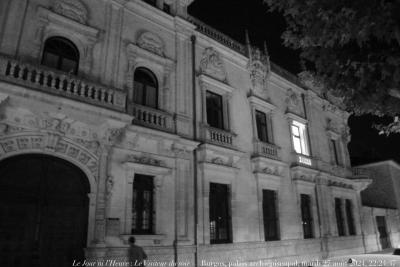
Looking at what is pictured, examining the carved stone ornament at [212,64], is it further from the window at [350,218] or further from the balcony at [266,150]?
the window at [350,218]

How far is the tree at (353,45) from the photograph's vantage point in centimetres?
595

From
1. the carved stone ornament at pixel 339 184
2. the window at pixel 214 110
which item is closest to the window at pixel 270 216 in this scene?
the window at pixel 214 110

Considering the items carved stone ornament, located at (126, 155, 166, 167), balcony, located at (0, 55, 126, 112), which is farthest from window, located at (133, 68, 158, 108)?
carved stone ornament, located at (126, 155, 166, 167)

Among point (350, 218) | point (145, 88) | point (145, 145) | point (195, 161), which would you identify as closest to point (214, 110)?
point (195, 161)

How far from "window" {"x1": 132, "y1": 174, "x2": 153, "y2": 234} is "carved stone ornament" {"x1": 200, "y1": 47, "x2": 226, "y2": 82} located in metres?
5.73

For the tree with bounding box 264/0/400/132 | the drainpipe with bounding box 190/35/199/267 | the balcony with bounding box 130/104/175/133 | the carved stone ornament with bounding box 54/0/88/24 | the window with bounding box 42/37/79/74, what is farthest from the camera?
the drainpipe with bounding box 190/35/199/267

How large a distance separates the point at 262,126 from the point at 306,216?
5.41m

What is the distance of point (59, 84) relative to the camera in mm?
8898

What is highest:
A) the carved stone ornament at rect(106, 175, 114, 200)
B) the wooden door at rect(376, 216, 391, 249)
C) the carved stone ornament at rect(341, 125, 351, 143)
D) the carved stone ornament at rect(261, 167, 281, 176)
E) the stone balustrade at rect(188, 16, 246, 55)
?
the stone balustrade at rect(188, 16, 246, 55)

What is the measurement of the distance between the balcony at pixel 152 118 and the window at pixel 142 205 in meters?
1.78

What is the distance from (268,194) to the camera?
49.3ft

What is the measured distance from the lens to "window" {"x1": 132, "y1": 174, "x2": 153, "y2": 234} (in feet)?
33.4

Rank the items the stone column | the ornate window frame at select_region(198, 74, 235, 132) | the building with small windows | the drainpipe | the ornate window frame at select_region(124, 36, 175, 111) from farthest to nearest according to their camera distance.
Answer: the ornate window frame at select_region(198, 74, 235, 132) < the ornate window frame at select_region(124, 36, 175, 111) < the drainpipe < the stone column < the building with small windows

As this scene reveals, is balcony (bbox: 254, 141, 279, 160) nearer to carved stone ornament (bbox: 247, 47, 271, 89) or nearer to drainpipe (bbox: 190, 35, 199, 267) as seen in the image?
carved stone ornament (bbox: 247, 47, 271, 89)
